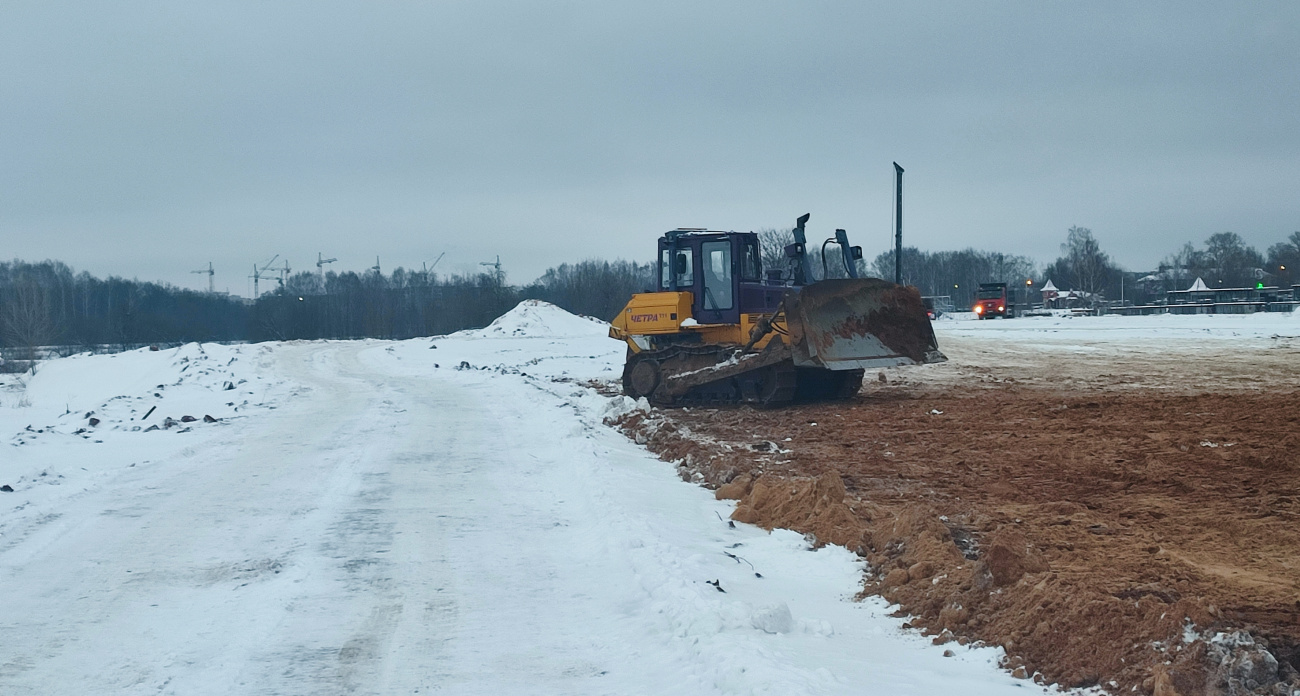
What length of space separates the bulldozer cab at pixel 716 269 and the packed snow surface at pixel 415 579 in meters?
5.12

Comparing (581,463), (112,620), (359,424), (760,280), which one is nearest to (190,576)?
(112,620)

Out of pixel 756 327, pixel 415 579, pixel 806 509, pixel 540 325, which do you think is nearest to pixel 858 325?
pixel 756 327

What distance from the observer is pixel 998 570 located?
18.4 ft

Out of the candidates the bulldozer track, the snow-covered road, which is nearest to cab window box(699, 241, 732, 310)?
the bulldozer track

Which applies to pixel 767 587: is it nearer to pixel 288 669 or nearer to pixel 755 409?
pixel 288 669

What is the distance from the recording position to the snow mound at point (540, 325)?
58.4 m

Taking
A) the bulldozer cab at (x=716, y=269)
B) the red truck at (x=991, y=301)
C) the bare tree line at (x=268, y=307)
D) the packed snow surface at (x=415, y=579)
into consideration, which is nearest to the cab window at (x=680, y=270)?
the bulldozer cab at (x=716, y=269)

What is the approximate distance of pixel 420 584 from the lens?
658 centimetres

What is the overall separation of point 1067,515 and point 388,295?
120m

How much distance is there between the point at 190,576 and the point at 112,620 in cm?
95

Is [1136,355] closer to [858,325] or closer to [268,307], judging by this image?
[858,325]

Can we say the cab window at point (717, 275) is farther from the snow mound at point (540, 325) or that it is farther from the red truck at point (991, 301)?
the red truck at point (991, 301)

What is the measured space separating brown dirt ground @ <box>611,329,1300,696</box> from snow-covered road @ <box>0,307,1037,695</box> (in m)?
0.36

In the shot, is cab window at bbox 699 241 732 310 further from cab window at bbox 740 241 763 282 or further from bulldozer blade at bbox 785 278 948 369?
bulldozer blade at bbox 785 278 948 369
